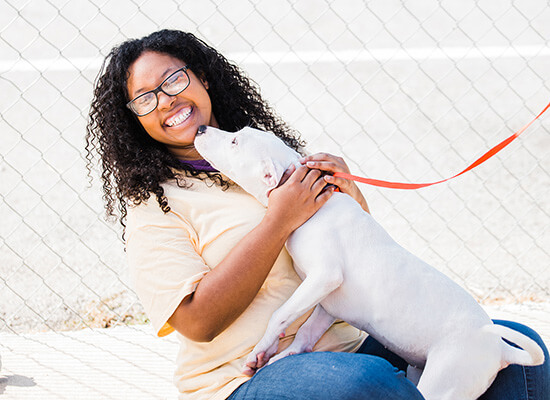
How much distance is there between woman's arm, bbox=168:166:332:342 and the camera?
5.37 ft

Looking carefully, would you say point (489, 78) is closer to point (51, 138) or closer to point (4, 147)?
point (51, 138)

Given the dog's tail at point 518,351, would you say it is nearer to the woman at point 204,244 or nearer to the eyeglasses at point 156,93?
the woman at point 204,244

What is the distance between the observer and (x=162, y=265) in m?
1.68

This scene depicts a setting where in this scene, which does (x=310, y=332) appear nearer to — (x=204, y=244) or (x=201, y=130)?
(x=204, y=244)

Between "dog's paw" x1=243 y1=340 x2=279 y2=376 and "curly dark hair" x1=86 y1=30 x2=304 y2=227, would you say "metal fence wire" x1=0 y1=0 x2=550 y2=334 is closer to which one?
"curly dark hair" x1=86 y1=30 x2=304 y2=227

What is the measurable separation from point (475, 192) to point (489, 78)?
4.67 feet

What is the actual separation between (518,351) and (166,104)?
1.17 m

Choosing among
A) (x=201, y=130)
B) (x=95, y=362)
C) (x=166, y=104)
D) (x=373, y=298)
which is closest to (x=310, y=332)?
(x=373, y=298)

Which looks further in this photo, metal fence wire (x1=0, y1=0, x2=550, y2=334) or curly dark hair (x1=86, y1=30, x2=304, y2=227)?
metal fence wire (x1=0, y1=0, x2=550, y2=334)

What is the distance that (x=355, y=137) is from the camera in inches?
166

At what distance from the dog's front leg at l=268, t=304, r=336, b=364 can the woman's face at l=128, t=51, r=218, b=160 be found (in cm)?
63

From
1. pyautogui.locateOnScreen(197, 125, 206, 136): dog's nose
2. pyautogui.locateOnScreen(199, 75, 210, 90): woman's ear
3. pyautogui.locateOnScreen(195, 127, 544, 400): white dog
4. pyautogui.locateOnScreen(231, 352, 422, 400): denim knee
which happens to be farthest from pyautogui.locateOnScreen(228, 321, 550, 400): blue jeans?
pyautogui.locateOnScreen(199, 75, 210, 90): woman's ear

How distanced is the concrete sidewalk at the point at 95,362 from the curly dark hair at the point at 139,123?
80 centimetres

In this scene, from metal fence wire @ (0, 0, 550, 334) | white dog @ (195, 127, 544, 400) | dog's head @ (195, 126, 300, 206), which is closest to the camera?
white dog @ (195, 127, 544, 400)
